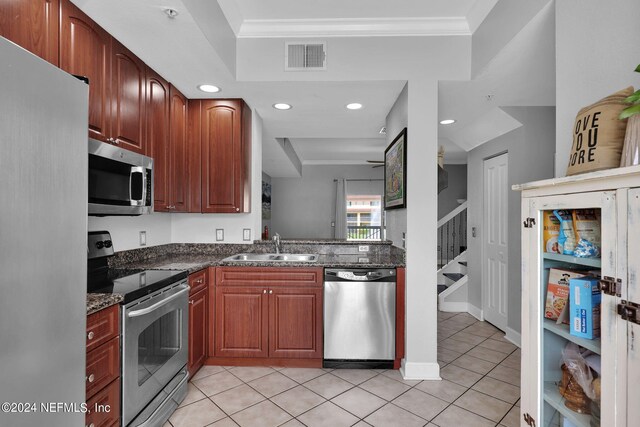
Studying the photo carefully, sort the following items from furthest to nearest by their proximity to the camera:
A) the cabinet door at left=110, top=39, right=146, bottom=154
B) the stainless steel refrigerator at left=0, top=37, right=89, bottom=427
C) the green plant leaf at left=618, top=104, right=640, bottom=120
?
the cabinet door at left=110, top=39, right=146, bottom=154
the green plant leaf at left=618, top=104, right=640, bottom=120
the stainless steel refrigerator at left=0, top=37, right=89, bottom=427

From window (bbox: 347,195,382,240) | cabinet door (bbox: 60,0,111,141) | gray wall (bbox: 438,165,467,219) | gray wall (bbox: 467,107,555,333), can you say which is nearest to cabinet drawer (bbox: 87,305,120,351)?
cabinet door (bbox: 60,0,111,141)

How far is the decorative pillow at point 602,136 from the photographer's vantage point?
1.04 meters

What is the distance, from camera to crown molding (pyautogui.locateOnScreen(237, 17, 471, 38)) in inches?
98.6

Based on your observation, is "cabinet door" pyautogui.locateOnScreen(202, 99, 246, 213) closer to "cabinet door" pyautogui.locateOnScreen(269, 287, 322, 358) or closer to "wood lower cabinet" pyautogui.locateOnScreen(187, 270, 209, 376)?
"wood lower cabinet" pyautogui.locateOnScreen(187, 270, 209, 376)

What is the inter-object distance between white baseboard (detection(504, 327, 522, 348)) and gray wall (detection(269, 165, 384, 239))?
5.15 meters

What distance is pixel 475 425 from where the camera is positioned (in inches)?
75.9

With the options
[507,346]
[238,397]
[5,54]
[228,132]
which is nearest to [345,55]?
[228,132]

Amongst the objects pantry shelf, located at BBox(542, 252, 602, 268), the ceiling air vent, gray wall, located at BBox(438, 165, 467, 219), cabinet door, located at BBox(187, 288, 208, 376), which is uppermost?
the ceiling air vent

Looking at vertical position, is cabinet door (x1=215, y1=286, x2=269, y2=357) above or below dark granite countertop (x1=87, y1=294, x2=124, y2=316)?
below

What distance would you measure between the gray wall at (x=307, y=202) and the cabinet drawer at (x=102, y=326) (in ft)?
21.7

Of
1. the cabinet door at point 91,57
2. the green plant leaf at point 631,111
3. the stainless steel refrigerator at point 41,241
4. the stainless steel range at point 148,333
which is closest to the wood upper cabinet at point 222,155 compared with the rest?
the stainless steel range at point 148,333

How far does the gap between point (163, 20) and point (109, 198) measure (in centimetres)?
106

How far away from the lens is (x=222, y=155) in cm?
299

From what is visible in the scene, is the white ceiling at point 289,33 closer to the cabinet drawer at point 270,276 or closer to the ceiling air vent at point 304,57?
the ceiling air vent at point 304,57
